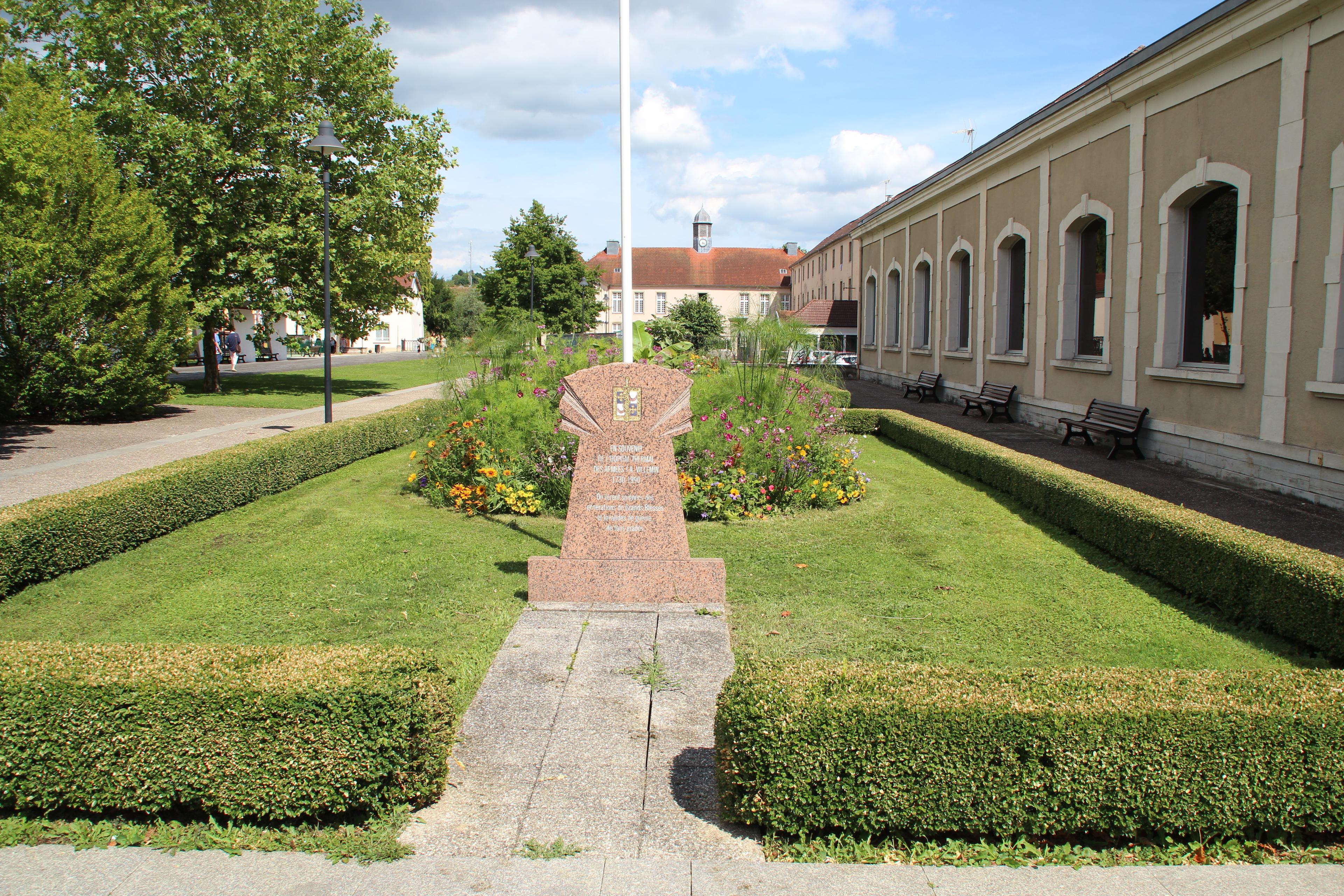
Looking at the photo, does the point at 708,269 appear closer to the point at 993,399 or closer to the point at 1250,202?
the point at 993,399

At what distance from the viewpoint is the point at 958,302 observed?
22562 mm

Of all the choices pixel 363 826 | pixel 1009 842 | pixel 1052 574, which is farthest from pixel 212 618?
pixel 1052 574

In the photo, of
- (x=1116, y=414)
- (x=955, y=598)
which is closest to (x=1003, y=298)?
(x=1116, y=414)

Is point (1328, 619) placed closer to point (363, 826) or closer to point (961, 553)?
point (961, 553)

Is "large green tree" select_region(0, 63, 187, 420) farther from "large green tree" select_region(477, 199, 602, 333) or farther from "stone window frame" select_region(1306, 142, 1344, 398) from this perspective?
"large green tree" select_region(477, 199, 602, 333)

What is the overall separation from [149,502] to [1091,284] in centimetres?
1523

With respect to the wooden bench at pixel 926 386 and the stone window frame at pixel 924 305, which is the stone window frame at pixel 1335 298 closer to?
the wooden bench at pixel 926 386

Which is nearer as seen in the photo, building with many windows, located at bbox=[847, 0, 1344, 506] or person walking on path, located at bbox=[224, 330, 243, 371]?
building with many windows, located at bbox=[847, 0, 1344, 506]

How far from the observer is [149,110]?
2123cm

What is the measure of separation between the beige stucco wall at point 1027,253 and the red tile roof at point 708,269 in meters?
67.4

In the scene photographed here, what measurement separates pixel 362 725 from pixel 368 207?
73.3 ft

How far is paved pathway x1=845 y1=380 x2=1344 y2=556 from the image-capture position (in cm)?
828

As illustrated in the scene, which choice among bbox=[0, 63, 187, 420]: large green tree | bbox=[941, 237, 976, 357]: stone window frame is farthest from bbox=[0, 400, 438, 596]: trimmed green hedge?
bbox=[941, 237, 976, 357]: stone window frame

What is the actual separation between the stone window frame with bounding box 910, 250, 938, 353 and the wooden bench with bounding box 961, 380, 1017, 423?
515cm
